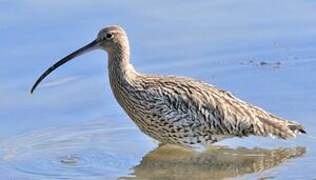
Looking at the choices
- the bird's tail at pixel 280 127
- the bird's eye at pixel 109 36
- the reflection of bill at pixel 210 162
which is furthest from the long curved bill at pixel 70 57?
the bird's tail at pixel 280 127

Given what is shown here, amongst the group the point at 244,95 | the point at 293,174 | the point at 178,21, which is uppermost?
the point at 178,21

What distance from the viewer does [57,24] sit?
50.3 ft

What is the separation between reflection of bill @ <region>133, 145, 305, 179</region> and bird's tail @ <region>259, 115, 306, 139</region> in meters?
0.19

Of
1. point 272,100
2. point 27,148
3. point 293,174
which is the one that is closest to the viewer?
point 293,174

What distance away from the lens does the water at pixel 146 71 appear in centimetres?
1226

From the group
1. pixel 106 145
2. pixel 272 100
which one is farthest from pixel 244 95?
pixel 106 145

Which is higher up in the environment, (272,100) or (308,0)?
(308,0)

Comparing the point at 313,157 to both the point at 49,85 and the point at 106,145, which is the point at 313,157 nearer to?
the point at 106,145

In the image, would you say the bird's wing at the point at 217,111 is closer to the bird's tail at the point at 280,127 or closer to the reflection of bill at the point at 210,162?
the bird's tail at the point at 280,127

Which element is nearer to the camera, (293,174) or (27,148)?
(293,174)

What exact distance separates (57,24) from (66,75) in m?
1.20

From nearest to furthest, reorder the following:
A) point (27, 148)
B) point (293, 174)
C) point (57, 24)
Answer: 1. point (293, 174)
2. point (27, 148)
3. point (57, 24)

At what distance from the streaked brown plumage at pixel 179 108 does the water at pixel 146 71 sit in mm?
185

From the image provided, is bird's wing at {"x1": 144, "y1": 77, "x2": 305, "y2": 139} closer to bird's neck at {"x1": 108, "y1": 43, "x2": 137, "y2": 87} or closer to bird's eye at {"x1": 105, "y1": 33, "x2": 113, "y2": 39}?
bird's neck at {"x1": 108, "y1": 43, "x2": 137, "y2": 87}
